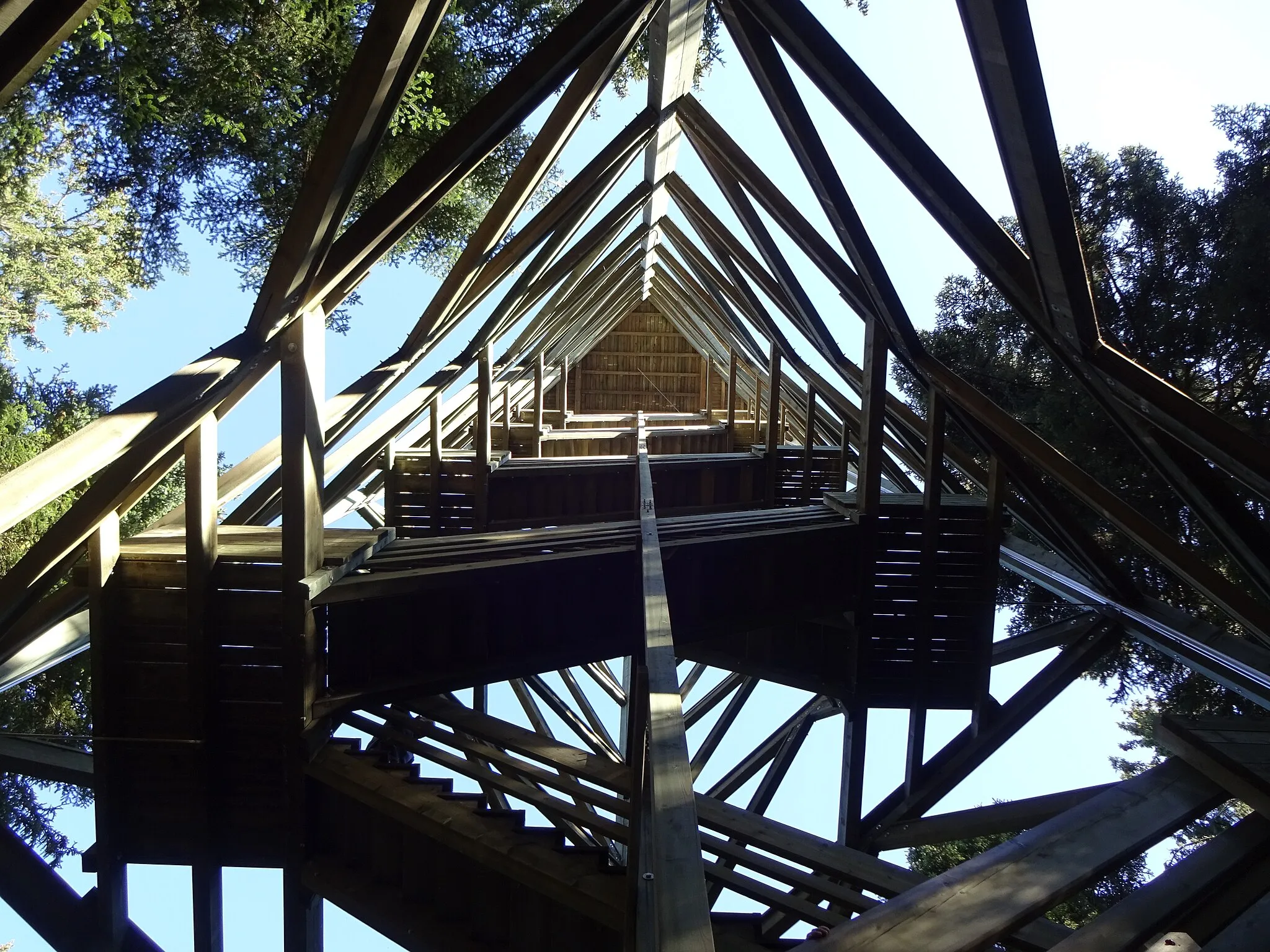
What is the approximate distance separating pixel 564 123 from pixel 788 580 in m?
3.32

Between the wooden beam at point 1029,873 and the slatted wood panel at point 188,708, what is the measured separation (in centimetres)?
329

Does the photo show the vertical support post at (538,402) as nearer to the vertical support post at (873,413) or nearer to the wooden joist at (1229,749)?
the vertical support post at (873,413)

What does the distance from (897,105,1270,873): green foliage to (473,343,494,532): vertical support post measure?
3962 millimetres

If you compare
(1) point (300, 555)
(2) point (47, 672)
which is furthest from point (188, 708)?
(2) point (47, 672)

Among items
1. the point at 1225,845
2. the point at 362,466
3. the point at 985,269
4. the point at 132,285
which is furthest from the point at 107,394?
the point at 1225,845

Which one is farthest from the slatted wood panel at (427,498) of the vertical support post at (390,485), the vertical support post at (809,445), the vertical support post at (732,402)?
the vertical support post at (732,402)

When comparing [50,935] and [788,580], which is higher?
[788,580]

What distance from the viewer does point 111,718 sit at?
4.08 meters

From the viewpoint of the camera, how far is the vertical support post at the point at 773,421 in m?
8.74

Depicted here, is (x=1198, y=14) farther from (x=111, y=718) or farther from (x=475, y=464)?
(x=111, y=718)

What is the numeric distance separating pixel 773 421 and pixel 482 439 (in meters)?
3.38

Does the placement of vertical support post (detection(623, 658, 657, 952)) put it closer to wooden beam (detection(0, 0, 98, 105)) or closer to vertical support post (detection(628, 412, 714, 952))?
vertical support post (detection(628, 412, 714, 952))

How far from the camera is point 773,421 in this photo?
30.4 ft

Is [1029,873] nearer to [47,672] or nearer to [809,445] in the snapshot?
[809,445]
